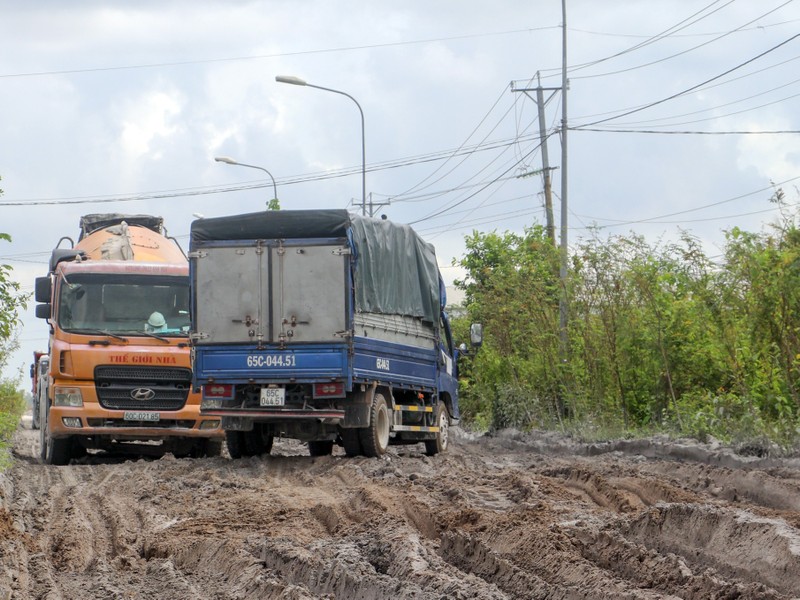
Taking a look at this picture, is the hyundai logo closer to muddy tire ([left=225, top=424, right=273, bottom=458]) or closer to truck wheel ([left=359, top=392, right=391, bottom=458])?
muddy tire ([left=225, top=424, right=273, bottom=458])

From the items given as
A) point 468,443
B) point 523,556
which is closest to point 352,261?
point 523,556

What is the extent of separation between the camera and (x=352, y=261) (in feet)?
53.4

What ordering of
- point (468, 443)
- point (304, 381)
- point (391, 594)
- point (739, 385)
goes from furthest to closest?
point (468, 443)
point (739, 385)
point (304, 381)
point (391, 594)

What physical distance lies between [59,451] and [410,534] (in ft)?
35.7

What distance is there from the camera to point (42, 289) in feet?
57.6

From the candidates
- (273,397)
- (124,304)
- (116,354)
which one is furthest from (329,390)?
(124,304)

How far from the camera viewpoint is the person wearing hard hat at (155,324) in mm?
17797

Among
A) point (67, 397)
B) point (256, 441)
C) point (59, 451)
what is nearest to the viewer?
point (67, 397)

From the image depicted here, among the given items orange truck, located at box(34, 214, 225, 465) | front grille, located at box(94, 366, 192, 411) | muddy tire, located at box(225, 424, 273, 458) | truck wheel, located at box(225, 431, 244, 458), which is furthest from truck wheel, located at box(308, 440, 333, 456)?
front grille, located at box(94, 366, 192, 411)

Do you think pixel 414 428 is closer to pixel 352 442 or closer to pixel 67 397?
pixel 352 442

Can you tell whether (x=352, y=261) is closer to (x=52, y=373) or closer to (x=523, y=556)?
(x=52, y=373)

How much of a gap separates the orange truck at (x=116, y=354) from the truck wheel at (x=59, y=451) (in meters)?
0.02

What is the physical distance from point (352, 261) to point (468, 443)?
1057 centimetres

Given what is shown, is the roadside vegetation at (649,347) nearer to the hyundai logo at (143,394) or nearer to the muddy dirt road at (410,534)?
the muddy dirt road at (410,534)
